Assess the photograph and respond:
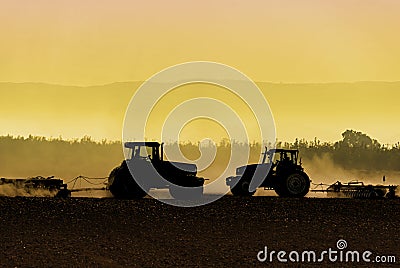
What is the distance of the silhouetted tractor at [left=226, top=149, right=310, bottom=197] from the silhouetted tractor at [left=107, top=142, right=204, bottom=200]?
2.83 meters

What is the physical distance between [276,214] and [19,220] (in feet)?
27.6

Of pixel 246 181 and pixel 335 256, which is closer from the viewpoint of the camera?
pixel 335 256

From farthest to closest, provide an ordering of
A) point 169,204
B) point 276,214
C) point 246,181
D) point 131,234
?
point 246,181, point 169,204, point 276,214, point 131,234

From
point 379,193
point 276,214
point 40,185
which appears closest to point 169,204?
point 276,214

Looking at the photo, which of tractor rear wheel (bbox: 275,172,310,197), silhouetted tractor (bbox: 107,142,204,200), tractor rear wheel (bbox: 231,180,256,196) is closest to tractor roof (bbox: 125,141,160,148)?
silhouetted tractor (bbox: 107,142,204,200)

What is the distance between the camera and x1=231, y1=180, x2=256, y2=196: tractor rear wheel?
127 feet

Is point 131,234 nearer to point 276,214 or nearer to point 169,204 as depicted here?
point 276,214

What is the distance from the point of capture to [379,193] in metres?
42.8

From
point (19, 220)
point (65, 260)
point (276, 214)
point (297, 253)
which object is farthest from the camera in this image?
point (276, 214)

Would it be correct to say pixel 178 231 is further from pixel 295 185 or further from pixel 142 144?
pixel 295 185
